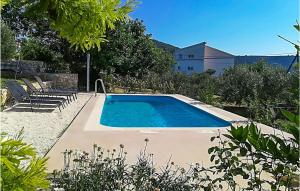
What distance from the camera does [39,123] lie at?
360 inches

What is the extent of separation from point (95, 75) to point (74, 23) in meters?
19.5

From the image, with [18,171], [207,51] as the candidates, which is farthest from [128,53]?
[207,51]

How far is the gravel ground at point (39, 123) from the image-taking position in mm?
7051

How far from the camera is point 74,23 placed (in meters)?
2.50

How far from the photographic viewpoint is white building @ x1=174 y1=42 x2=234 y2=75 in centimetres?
5400

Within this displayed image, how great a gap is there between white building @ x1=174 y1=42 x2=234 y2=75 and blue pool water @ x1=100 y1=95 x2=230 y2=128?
3605 centimetres

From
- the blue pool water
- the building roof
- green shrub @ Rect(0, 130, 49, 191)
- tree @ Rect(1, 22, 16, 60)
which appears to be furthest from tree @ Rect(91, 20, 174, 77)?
the building roof

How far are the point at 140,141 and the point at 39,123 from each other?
3397 millimetres

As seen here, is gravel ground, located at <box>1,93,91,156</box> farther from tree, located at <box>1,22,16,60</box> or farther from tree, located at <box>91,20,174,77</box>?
tree, located at <box>91,20,174,77</box>

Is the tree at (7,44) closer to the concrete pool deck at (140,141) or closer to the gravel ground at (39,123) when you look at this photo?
the gravel ground at (39,123)

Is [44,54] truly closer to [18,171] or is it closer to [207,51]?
[18,171]

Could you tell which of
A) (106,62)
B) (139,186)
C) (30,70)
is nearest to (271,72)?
(106,62)

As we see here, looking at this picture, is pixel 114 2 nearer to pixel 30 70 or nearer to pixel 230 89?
pixel 230 89

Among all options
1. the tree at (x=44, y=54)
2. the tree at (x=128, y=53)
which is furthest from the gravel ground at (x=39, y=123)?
the tree at (x=44, y=54)
